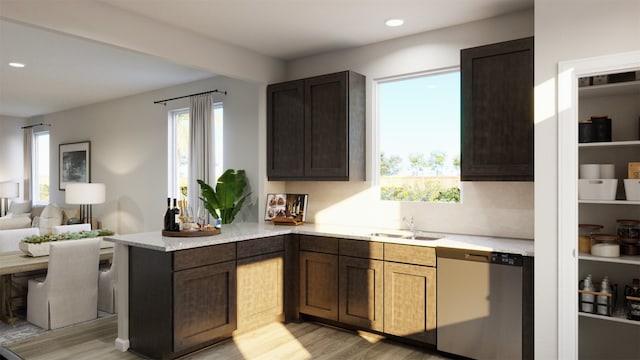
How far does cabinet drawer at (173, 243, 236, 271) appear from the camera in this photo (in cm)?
319

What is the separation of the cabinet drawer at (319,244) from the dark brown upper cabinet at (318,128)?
0.59 metres

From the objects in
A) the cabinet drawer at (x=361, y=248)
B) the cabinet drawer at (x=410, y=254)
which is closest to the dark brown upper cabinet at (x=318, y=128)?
the cabinet drawer at (x=361, y=248)

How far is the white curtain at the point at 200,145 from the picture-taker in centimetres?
568

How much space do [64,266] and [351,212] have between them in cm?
266

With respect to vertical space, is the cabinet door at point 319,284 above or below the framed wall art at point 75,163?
below

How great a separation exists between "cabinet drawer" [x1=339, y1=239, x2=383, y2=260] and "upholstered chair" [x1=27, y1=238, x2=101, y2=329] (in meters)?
2.29

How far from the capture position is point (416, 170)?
4098 millimetres

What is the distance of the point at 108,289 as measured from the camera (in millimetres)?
4469

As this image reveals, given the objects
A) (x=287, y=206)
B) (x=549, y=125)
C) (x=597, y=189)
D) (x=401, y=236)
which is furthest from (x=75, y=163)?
(x=597, y=189)

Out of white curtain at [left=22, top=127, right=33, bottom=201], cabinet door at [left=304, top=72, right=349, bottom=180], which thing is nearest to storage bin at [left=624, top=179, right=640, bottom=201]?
cabinet door at [left=304, top=72, right=349, bottom=180]

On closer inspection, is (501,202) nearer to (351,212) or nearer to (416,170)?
(416,170)

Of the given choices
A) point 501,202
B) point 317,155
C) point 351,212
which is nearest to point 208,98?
point 317,155

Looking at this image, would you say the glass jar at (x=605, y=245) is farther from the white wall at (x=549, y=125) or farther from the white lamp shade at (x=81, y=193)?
the white lamp shade at (x=81, y=193)

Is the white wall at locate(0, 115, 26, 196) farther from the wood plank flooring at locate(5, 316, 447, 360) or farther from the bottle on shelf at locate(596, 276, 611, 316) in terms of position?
the bottle on shelf at locate(596, 276, 611, 316)
